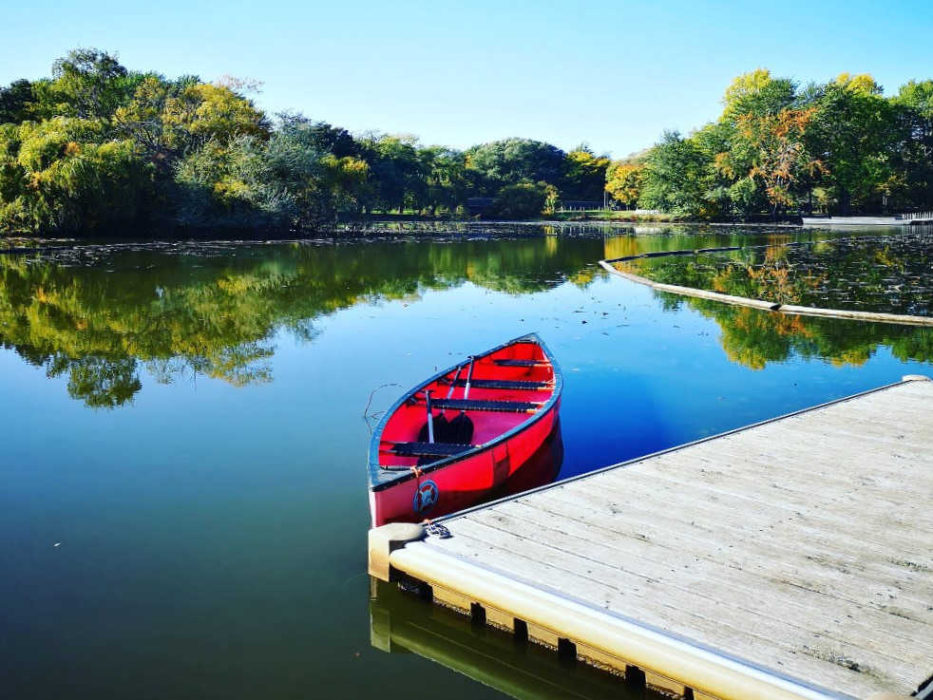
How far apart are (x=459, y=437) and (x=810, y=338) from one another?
882 cm

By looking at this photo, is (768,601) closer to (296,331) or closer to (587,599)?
(587,599)

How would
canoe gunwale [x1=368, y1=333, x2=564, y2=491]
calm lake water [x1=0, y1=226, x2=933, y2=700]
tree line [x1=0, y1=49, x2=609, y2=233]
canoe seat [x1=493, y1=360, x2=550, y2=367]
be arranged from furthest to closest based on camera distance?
tree line [x1=0, y1=49, x2=609, y2=233] < canoe seat [x1=493, y1=360, x2=550, y2=367] < canoe gunwale [x1=368, y1=333, x2=564, y2=491] < calm lake water [x1=0, y1=226, x2=933, y2=700]

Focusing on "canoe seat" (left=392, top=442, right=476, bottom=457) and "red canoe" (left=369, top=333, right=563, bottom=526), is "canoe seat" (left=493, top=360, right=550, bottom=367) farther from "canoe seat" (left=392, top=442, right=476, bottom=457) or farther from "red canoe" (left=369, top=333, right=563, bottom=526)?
"canoe seat" (left=392, top=442, right=476, bottom=457)

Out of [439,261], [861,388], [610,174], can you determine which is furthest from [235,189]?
[610,174]

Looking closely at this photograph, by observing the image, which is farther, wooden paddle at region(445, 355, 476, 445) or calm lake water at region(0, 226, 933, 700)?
wooden paddle at region(445, 355, 476, 445)

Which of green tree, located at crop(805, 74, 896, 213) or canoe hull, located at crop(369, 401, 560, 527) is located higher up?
green tree, located at crop(805, 74, 896, 213)

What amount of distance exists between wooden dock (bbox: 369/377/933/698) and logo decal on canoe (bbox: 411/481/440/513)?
1.33 ft

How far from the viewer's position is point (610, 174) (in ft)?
266

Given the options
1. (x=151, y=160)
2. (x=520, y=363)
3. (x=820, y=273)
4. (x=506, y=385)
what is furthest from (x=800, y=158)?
(x=506, y=385)

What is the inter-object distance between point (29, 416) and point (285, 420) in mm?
2980

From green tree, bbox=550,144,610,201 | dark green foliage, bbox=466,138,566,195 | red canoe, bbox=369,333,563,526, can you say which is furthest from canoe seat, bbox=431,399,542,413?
green tree, bbox=550,144,610,201

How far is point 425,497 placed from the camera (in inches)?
210

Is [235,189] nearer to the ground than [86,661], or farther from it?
farther from it

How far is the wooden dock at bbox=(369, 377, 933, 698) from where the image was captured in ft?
11.8
